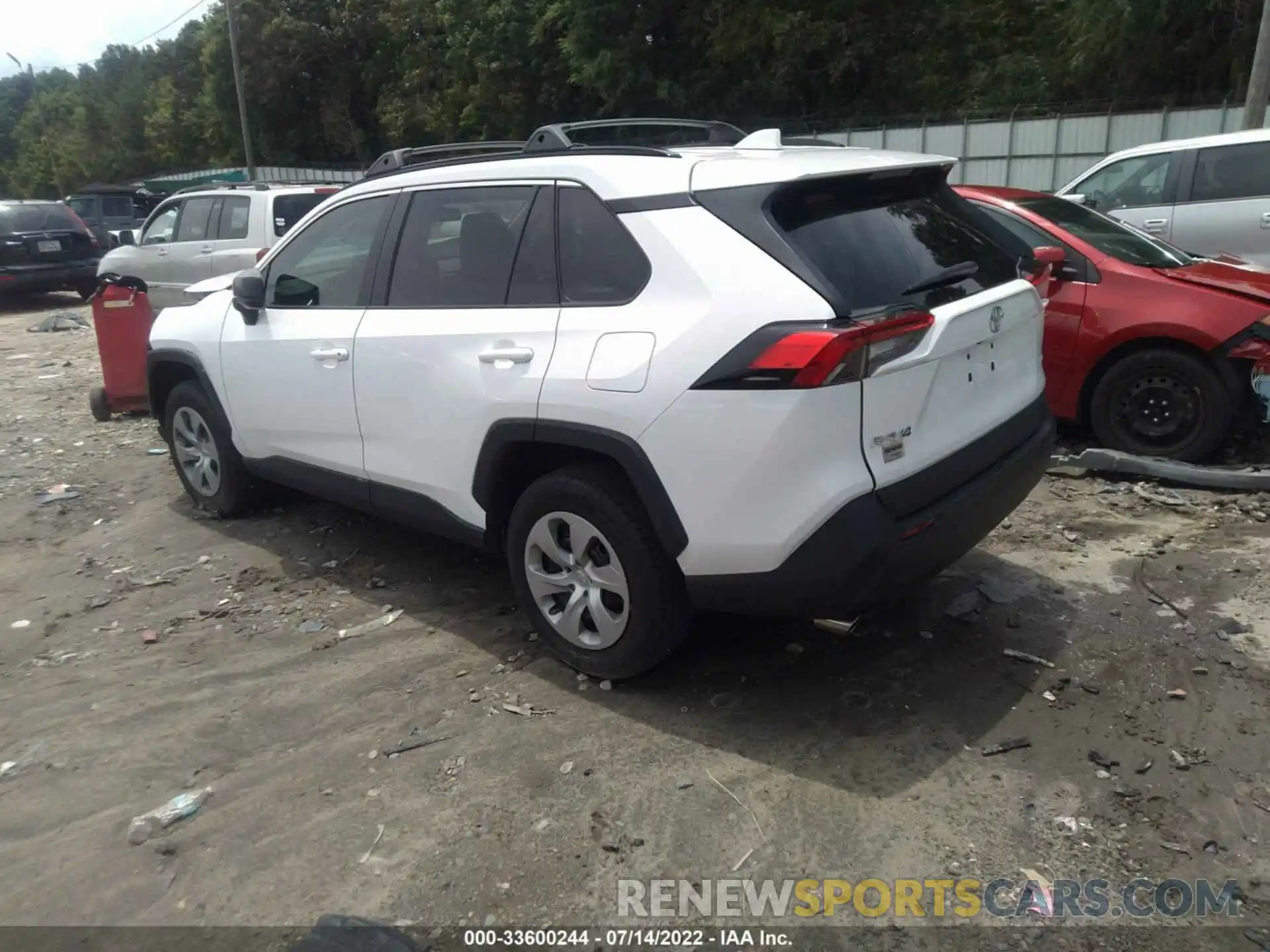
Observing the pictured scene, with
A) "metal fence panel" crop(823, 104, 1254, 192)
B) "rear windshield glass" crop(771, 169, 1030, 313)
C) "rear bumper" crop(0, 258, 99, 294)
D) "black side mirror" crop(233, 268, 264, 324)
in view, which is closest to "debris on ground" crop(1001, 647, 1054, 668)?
"rear windshield glass" crop(771, 169, 1030, 313)

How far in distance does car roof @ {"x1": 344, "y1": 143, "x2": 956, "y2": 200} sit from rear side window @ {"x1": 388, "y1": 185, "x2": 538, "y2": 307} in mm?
84

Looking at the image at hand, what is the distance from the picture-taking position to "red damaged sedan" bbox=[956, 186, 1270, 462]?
5395mm

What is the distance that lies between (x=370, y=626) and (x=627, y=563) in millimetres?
1551

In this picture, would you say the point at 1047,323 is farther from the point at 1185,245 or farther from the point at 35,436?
the point at 35,436

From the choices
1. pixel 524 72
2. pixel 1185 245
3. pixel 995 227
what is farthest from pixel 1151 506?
pixel 524 72

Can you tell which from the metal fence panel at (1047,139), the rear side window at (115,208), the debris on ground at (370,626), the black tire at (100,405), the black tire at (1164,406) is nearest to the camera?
the debris on ground at (370,626)

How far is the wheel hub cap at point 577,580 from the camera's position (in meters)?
3.53

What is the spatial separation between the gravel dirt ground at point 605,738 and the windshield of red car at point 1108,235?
155 cm

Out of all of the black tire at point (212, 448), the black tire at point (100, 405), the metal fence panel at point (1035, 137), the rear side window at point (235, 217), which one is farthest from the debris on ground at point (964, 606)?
the metal fence panel at point (1035, 137)

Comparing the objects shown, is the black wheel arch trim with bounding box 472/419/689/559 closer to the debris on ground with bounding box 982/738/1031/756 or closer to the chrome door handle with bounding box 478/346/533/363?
the chrome door handle with bounding box 478/346/533/363

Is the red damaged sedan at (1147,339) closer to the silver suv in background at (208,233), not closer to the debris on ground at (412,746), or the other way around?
the debris on ground at (412,746)

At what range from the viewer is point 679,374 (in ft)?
10.2

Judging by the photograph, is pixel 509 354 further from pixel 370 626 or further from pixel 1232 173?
pixel 1232 173

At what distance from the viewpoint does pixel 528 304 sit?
12.0ft
